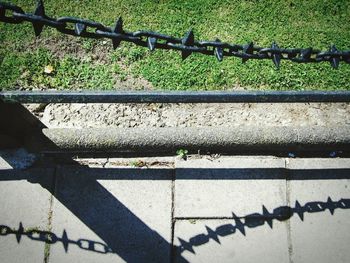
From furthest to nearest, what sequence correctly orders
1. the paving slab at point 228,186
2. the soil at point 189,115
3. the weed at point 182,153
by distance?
the soil at point 189,115 < the weed at point 182,153 < the paving slab at point 228,186

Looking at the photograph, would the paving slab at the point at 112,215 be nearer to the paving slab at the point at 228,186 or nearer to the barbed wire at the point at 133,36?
the paving slab at the point at 228,186

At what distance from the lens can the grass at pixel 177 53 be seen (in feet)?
12.1

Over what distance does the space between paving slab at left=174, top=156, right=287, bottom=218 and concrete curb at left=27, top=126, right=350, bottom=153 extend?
0.45ft

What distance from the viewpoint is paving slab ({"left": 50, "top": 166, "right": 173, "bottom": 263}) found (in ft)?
8.75

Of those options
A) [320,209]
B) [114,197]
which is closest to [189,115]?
[114,197]

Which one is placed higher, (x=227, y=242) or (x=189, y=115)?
(x=189, y=115)

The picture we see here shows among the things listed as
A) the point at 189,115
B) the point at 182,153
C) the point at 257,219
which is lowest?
the point at 257,219

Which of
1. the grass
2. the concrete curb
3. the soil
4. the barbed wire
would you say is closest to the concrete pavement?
the concrete curb

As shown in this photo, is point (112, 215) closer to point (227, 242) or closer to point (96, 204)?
point (96, 204)

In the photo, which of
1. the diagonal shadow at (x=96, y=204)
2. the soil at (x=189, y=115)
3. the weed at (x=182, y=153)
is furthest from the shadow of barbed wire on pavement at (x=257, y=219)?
the soil at (x=189, y=115)

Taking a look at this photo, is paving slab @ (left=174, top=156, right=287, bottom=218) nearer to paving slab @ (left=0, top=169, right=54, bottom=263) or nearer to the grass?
the grass

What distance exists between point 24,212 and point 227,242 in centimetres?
168

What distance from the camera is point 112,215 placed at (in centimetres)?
281

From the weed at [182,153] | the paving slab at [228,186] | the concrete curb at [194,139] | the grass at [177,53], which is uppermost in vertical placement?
the grass at [177,53]
